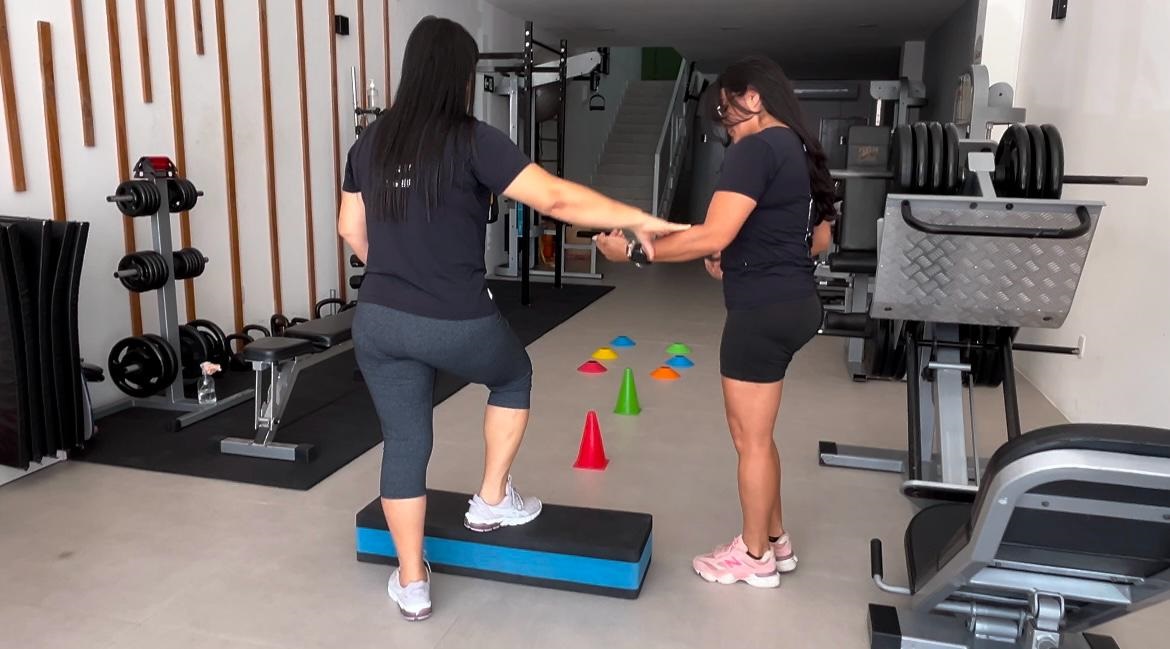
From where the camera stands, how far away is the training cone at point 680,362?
4968 mm

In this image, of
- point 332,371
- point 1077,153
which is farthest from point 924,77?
point 332,371

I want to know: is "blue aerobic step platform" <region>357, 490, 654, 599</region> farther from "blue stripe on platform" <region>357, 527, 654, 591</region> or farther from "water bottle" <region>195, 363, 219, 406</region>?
"water bottle" <region>195, 363, 219, 406</region>

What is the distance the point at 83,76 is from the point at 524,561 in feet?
9.91

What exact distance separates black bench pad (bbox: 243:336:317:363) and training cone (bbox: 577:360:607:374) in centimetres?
180

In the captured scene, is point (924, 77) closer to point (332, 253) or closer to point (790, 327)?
point (332, 253)

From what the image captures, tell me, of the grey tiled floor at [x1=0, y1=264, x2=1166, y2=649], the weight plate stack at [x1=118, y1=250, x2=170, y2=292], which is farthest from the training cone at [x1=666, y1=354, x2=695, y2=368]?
the weight plate stack at [x1=118, y1=250, x2=170, y2=292]

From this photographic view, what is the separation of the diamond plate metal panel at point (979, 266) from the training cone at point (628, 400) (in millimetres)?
1661

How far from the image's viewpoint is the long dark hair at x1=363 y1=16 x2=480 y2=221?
1.85 meters

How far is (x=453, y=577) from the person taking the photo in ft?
8.03

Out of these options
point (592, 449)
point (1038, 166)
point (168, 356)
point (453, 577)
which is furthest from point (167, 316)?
point (1038, 166)

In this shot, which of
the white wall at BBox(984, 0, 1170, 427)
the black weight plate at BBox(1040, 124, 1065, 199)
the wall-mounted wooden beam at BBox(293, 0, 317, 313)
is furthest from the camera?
the wall-mounted wooden beam at BBox(293, 0, 317, 313)

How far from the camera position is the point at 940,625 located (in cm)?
217

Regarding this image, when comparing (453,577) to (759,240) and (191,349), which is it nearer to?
(759,240)

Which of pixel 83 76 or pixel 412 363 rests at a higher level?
pixel 83 76
